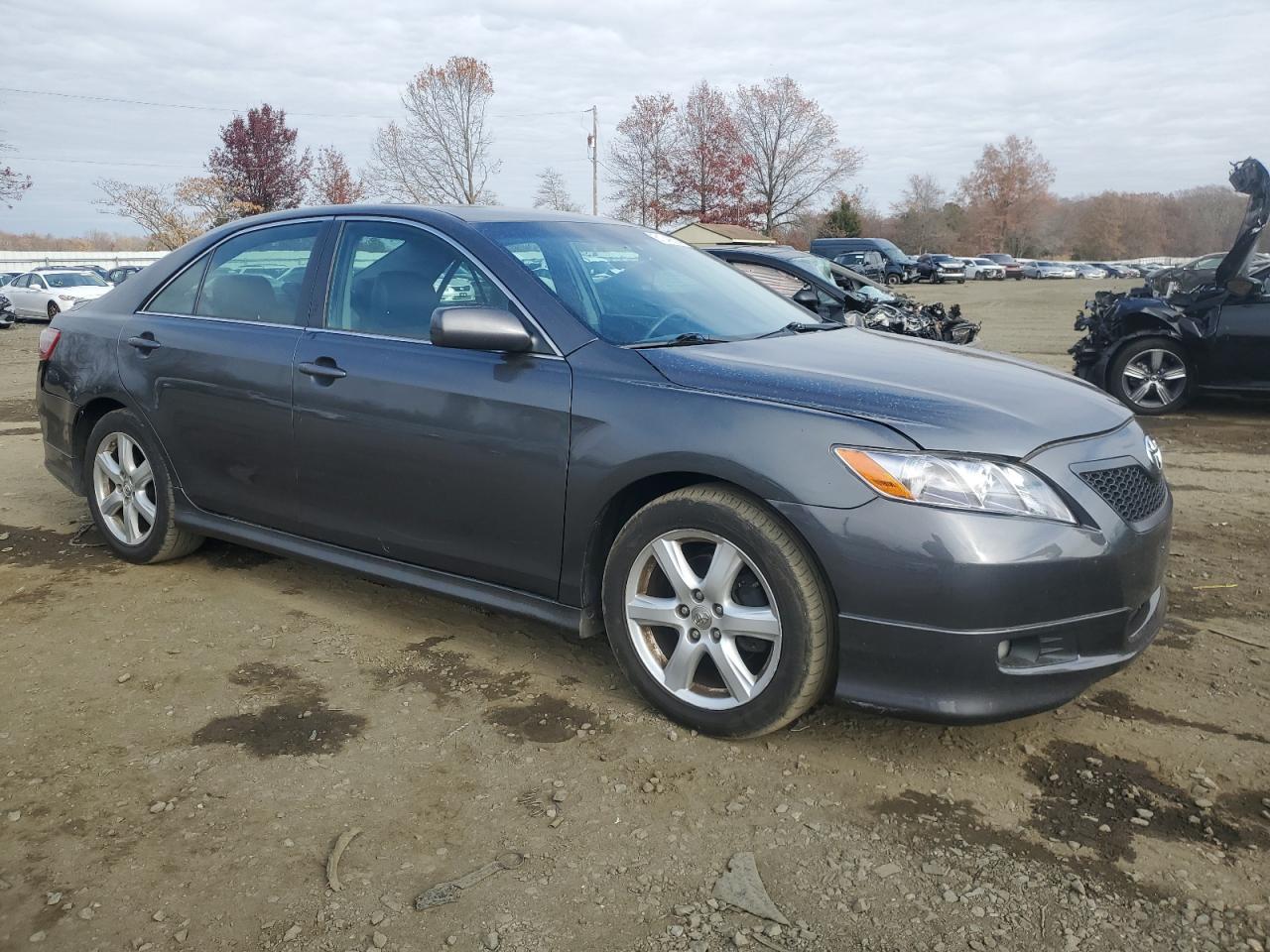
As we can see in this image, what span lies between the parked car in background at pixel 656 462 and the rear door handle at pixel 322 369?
0.5 inches

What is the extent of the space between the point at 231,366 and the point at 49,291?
2502 cm

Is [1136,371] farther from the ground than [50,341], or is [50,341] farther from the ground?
[50,341]

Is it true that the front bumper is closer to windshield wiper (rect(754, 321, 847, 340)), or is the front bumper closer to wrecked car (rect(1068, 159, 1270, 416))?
windshield wiper (rect(754, 321, 847, 340))

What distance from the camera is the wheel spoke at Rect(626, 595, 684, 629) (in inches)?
121

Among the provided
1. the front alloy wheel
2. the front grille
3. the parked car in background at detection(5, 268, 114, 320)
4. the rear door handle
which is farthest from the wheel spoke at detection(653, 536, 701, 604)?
the parked car in background at detection(5, 268, 114, 320)

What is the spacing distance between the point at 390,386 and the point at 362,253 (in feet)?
2.13

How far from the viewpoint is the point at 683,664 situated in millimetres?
3084

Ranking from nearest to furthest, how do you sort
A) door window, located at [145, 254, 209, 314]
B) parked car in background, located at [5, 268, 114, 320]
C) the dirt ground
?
1. the dirt ground
2. door window, located at [145, 254, 209, 314]
3. parked car in background, located at [5, 268, 114, 320]

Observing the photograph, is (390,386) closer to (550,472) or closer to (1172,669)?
(550,472)

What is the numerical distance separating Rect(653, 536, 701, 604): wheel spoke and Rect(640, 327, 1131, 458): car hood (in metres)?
0.48

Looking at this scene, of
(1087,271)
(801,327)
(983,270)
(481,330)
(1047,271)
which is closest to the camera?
(481,330)

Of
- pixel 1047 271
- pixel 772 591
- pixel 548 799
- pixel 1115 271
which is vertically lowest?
pixel 548 799

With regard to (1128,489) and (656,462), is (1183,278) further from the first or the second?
(656,462)

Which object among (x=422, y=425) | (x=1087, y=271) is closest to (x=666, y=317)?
(x=422, y=425)
